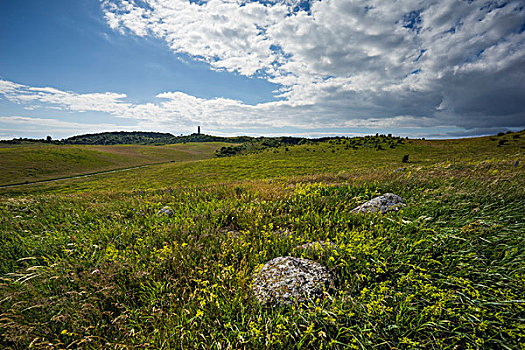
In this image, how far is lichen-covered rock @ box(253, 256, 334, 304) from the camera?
9.36 feet

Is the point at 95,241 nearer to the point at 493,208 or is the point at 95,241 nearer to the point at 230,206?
the point at 230,206

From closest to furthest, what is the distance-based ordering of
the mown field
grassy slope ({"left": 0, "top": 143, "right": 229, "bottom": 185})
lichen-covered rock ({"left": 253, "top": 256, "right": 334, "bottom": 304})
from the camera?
the mown field < lichen-covered rock ({"left": 253, "top": 256, "right": 334, "bottom": 304}) < grassy slope ({"left": 0, "top": 143, "right": 229, "bottom": 185})

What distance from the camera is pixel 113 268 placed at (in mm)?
3549

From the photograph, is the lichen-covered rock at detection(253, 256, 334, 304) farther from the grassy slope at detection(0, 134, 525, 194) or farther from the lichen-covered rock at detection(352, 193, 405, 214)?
the grassy slope at detection(0, 134, 525, 194)

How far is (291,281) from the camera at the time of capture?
2.99m

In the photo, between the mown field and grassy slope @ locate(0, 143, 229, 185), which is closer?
the mown field

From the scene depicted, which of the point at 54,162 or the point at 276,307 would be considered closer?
the point at 276,307

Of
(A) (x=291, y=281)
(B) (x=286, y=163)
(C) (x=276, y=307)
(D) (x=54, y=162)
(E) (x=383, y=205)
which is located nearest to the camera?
(C) (x=276, y=307)

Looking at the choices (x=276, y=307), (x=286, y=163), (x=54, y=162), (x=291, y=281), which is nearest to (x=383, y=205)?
(x=291, y=281)

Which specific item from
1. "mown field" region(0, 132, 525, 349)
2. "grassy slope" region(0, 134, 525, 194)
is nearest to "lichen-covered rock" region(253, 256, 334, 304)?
"mown field" region(0, 132, 525, 349)

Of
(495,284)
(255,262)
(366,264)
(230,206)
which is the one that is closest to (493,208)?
(495,284)

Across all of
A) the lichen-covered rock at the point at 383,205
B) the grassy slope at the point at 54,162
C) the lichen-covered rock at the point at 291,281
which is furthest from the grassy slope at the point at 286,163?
the lichen-covered rock at the point at 291,281

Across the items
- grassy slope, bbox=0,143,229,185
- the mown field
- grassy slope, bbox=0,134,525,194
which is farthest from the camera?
grassy slope, bbox=0,143,229,185

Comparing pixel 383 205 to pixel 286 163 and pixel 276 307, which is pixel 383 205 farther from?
pixel 286 163
